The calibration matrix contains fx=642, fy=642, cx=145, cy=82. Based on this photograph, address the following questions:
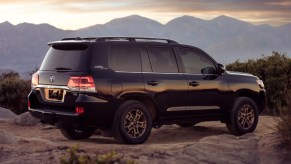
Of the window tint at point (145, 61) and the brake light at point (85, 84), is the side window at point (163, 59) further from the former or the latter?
the brake light at point (85, 84)

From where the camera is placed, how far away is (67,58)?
11055 millimetres

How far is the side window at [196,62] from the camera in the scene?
12.3m

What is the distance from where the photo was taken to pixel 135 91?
11.0m

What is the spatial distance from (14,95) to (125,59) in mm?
11182

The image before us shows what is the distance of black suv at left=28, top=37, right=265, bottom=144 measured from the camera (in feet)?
34.8

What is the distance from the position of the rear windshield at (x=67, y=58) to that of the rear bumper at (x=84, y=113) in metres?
0.55

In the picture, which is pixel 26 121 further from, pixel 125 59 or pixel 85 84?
pixel 85 84

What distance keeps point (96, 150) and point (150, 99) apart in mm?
1953

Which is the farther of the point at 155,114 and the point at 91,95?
the point at 155,114

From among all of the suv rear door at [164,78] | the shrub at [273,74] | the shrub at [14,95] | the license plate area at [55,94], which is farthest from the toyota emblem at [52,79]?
the shrub at [14,95]

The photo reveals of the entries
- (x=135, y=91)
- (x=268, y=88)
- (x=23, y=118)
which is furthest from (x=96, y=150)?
(x=268, y=88)

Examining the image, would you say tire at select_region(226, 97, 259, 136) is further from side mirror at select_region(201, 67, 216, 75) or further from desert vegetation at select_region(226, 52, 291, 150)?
desert vegetation at select_region(226, 52, 291, 150)

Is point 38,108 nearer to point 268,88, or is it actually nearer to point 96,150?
A: point 96,150

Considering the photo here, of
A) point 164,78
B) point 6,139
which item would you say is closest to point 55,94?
point 6,139
